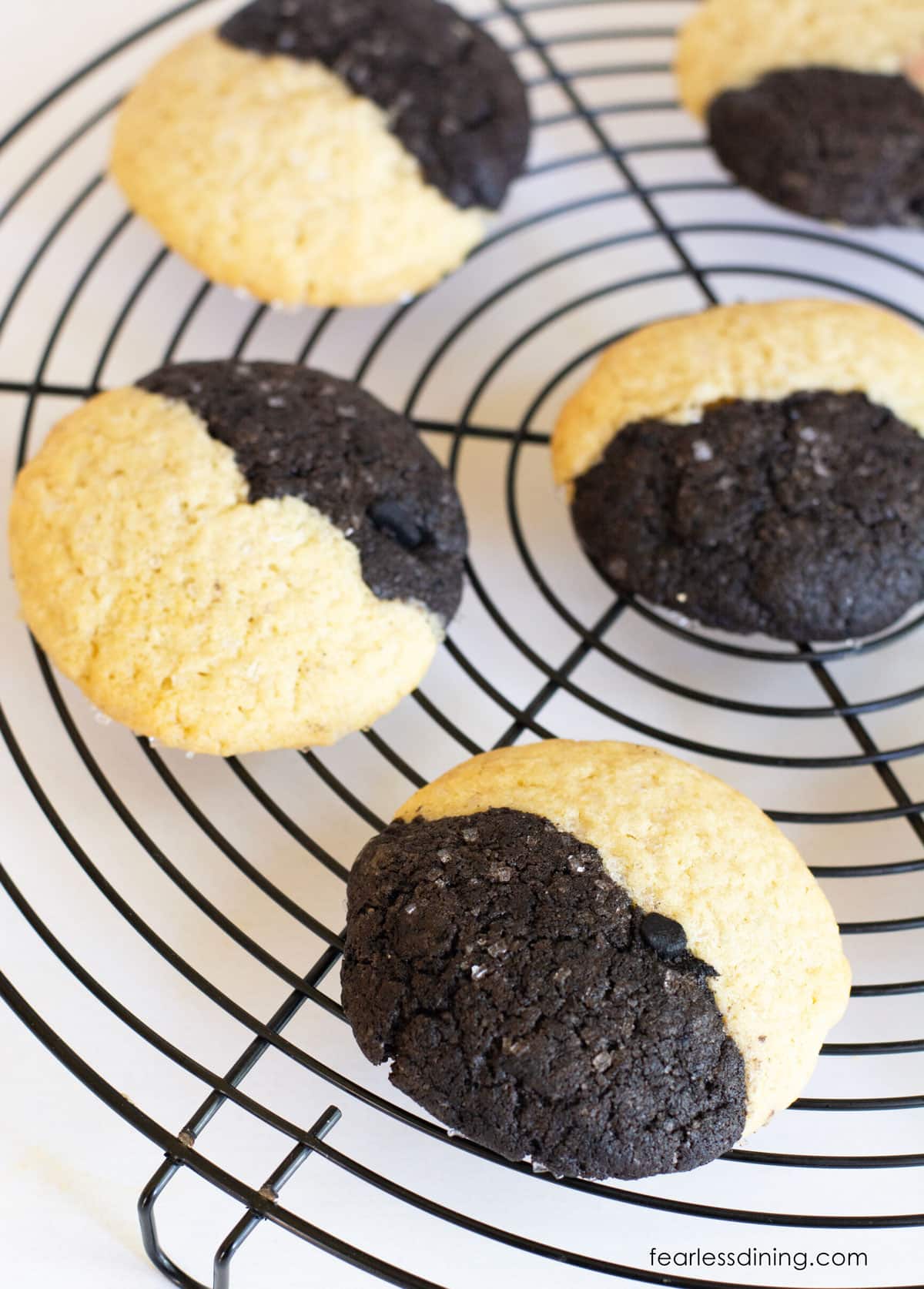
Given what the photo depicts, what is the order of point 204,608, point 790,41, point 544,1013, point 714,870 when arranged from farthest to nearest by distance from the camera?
1. point 790,41
2. point 204,608
3. point 714,870
4. point 544,1013

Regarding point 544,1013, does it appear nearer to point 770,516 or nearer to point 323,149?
point 770,516

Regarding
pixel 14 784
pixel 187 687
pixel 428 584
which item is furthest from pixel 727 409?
pixel 14 784

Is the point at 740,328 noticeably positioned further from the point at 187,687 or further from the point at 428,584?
the point at 187,687

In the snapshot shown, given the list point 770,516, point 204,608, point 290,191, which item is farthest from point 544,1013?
point 290,191

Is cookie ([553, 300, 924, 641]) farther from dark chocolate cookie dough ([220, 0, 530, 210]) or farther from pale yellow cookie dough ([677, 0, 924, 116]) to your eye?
pale yellow cookie dough ([677, 0, 924, 116])

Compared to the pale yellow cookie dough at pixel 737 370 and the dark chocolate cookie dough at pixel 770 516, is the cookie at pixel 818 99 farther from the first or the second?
the dark chocolate cookie dough at pixel 770 516

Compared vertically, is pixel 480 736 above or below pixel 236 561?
below

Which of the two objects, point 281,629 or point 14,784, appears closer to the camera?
point 281,629
